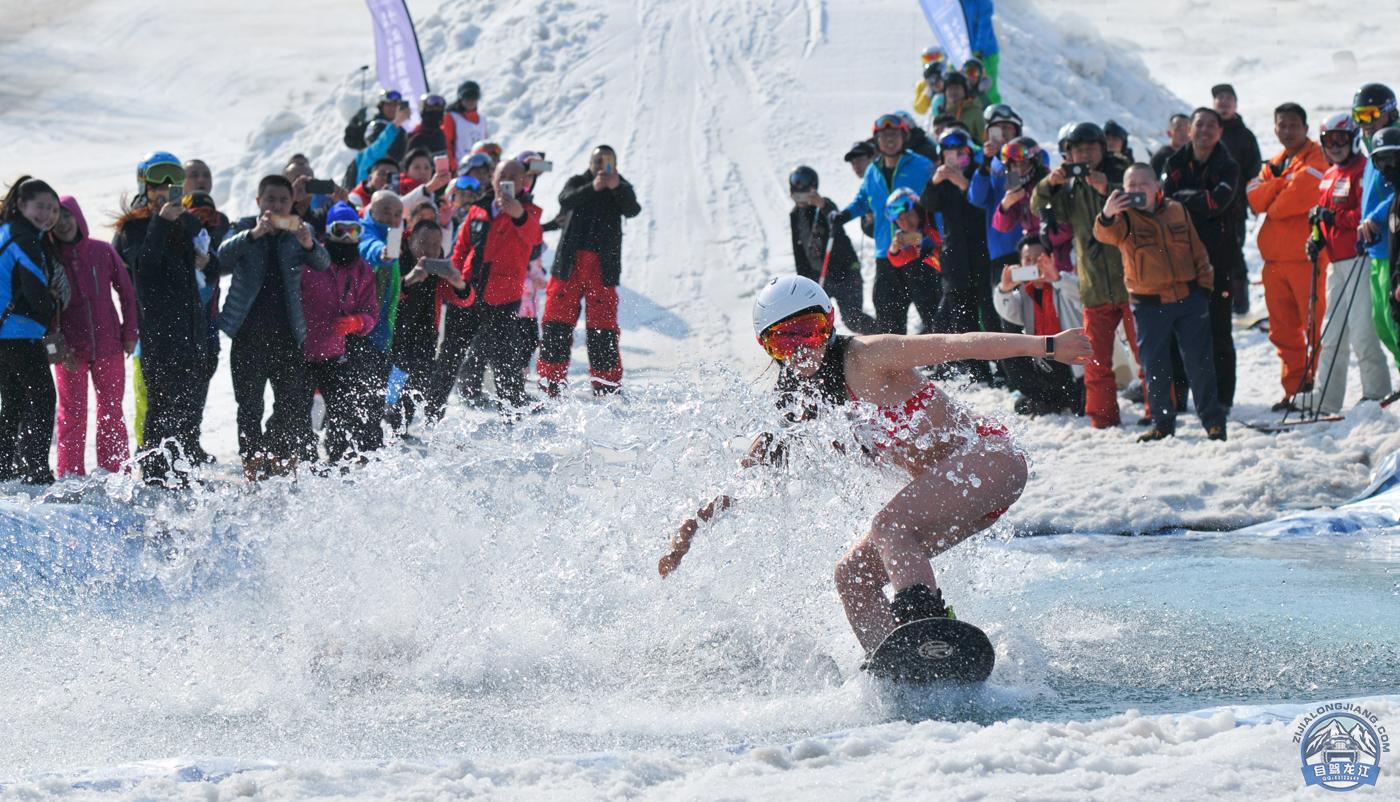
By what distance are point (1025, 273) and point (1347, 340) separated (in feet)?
6.11

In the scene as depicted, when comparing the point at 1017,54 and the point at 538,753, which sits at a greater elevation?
the point at 1017,54

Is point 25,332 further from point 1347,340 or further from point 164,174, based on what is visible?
point 1347,340

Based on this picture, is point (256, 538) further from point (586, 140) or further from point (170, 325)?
point (586, 140)

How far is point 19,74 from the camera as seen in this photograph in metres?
32.9

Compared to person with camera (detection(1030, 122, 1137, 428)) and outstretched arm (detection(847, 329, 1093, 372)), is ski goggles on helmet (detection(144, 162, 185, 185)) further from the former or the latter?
person with camera (detection(1030, 122, 1137, 428))

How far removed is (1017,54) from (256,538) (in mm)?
17934

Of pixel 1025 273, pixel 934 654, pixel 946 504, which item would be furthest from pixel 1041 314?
pixel 934 654

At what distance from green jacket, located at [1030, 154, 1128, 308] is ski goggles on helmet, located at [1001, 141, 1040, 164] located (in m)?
0.34

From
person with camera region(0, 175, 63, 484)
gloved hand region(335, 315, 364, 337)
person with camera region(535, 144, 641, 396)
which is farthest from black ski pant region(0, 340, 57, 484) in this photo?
person with camera region(535, 144, 641, 396)

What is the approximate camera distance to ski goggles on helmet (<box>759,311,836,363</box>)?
4969mm

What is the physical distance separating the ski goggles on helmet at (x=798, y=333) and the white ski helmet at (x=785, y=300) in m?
0.02

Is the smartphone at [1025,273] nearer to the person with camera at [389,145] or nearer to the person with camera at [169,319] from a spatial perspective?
the person with camera at [169,319]

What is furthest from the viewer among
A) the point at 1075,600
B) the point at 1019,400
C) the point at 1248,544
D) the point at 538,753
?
the point at 1019,400

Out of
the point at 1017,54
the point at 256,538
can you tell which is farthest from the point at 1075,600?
the point at 1017,54
